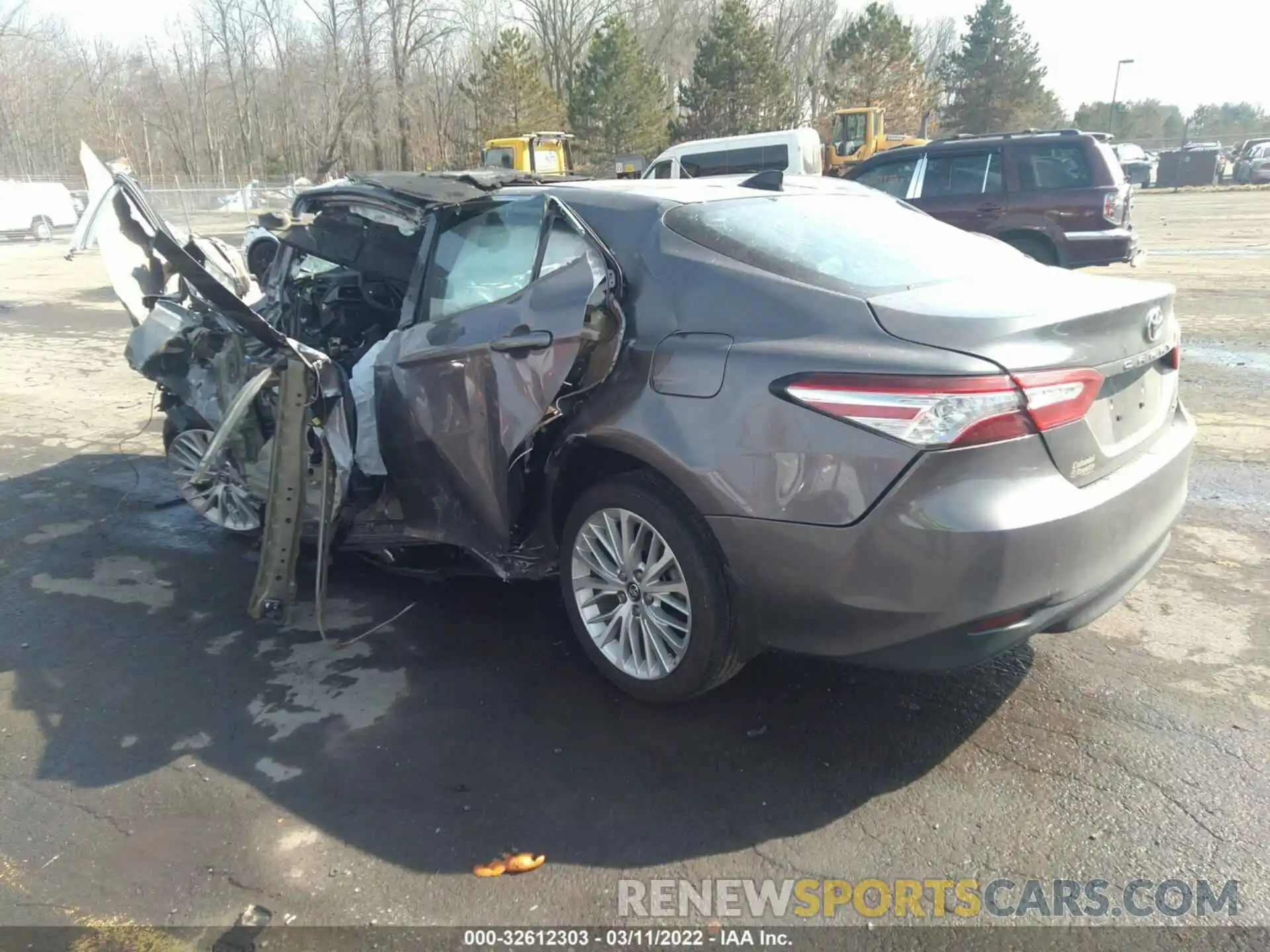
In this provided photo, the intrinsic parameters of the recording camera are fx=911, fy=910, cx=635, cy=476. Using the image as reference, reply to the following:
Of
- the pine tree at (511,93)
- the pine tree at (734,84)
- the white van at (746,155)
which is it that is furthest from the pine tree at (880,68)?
the white van at (746,155)

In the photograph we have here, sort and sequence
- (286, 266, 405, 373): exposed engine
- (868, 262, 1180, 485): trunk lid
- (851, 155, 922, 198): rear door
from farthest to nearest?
1. (851, 155, 922, 198): rear door
2. (286, 266, 405, 373): exposed engine
3. (868, 262, 1180, 485): trunk lid

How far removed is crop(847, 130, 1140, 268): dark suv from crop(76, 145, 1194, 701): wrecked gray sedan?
8094 mm

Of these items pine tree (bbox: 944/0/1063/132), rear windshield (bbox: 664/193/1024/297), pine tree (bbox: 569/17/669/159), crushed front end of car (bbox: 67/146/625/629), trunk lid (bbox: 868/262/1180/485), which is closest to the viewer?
trunk lid (bbox: 868/262/1180/485)

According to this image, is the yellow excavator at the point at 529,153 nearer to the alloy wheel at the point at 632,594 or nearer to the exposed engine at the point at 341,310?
the exposed engine at the point at 341,310

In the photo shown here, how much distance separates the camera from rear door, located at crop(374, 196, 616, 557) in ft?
10.7

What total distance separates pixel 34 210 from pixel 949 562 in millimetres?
36347

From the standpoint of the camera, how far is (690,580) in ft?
9.70

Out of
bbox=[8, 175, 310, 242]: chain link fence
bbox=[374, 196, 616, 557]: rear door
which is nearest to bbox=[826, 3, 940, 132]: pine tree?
bbox=[8, 175, 310, 242]: chain link fence

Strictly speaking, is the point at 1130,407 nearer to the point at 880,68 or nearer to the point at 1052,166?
the point at 1052,166

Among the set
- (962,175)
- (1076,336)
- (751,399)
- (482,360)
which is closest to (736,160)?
(962,175)

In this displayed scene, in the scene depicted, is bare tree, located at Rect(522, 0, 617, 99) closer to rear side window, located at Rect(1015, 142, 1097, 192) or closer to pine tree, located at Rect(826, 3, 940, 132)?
pine tree, located at Rect(826, 3, 940, 132)

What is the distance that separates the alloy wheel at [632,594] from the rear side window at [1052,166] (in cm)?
992

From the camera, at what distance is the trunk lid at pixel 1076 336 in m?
2.62

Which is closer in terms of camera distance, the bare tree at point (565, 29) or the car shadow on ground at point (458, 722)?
the car shadow on ground at point (458, 722)
